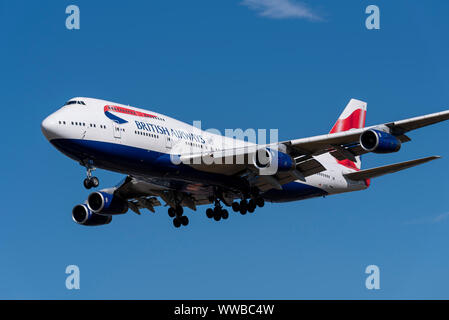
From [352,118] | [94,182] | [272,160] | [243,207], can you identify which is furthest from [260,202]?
[352,118]

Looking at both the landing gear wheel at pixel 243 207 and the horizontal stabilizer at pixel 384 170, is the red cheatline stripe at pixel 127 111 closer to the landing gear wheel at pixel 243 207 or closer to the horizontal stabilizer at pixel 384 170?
the landing gear wheel at pixel 243 207

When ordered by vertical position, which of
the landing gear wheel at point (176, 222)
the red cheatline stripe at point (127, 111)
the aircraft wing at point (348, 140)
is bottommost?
the landing gear wheel at point (176, 222)

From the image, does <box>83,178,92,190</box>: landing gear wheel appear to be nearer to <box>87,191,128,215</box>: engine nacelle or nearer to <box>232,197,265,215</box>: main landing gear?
<box>87,191,128,215</box>: engine nacelle

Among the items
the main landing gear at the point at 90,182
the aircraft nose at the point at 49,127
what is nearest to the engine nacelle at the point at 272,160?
the main landing gear at the point at 90,182

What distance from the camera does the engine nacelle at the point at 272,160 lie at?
150 ft

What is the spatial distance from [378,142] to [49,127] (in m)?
18.5

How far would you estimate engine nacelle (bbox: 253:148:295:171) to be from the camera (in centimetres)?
4578

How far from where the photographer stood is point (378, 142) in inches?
1684

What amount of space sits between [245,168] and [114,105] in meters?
9.43

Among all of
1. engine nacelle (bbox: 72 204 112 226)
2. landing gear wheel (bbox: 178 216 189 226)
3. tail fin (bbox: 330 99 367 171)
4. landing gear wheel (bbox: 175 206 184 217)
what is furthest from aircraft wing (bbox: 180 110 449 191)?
tail fin (bbox: 330 99 367 171)

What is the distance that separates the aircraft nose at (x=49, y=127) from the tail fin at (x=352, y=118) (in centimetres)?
2586

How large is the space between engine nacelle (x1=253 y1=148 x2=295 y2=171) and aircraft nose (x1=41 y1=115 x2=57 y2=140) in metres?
12.1

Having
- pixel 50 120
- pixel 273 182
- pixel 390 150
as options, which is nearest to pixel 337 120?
pixel 273 182
